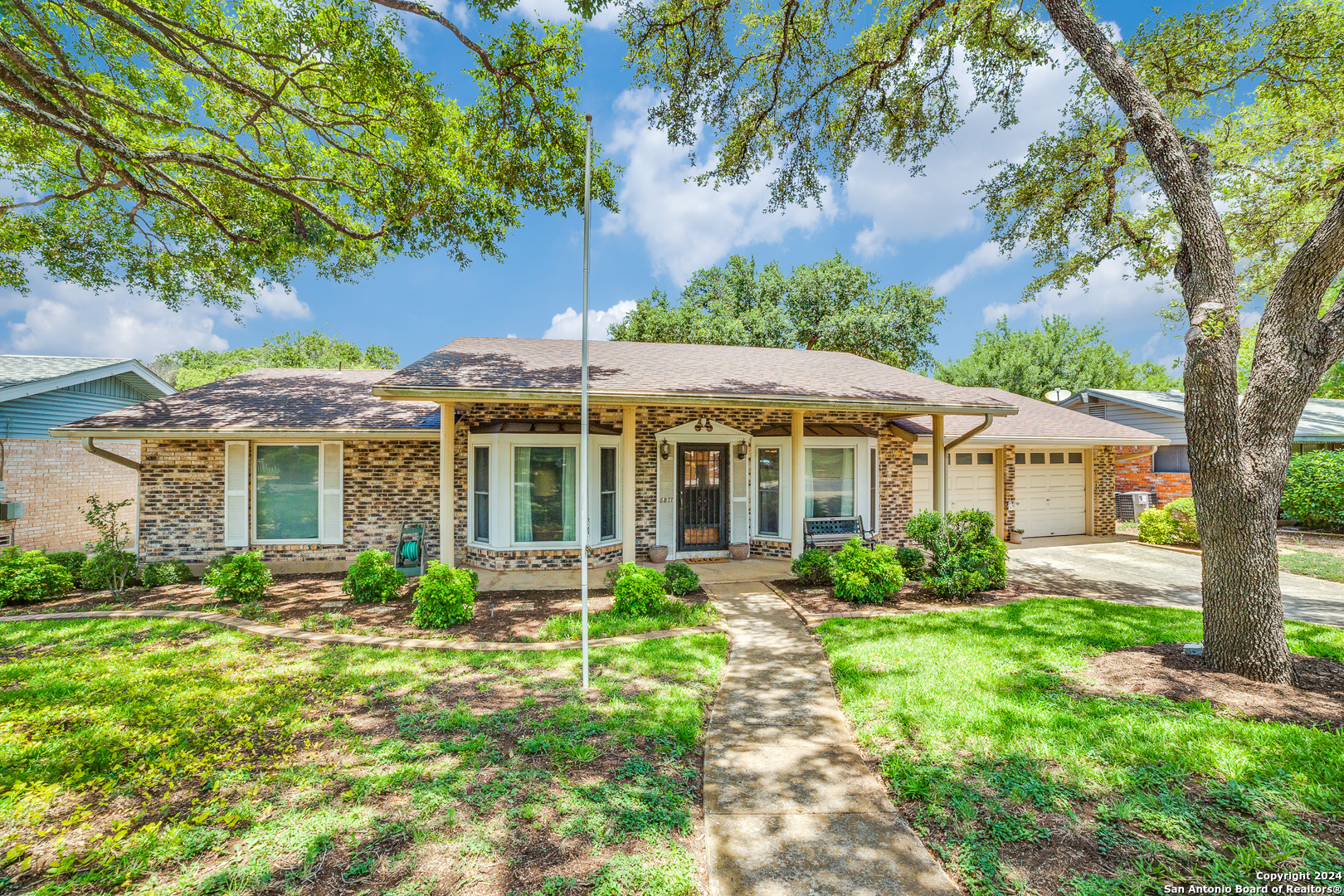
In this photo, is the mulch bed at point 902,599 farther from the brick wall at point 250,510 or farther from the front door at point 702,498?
the brick wall at point 250,510

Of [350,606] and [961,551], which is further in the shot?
[961,551]

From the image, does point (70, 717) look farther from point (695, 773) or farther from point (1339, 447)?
point (1339, 447)

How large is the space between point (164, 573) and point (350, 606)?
3.81 m

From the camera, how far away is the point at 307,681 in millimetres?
4574

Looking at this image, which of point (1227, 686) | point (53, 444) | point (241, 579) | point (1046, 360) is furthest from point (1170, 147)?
point (1046, 360)

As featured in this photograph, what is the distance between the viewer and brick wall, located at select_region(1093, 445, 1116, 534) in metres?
12.7

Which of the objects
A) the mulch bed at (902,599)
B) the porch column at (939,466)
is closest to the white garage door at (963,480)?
the porch column at (939,466)

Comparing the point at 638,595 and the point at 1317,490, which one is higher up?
the point at 1317,490

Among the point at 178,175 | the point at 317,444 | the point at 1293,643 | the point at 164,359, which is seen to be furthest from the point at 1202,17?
the point at 164,359

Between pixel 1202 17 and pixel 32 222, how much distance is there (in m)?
18.1

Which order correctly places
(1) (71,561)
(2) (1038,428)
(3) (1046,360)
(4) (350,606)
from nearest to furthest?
1. (4) (350,606)
2. (1) (71,561)
3. (2) (1038,428)
4. (3) (1046,360)

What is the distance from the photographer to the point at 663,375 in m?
8.88

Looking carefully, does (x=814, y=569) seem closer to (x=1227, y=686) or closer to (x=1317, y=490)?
(x=1227, y=686)

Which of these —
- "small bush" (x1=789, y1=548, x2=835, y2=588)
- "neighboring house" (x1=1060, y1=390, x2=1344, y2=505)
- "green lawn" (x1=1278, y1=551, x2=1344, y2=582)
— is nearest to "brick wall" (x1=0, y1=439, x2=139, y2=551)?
"small bush" (x1=789, y1=548, x2=835, y2=588)
